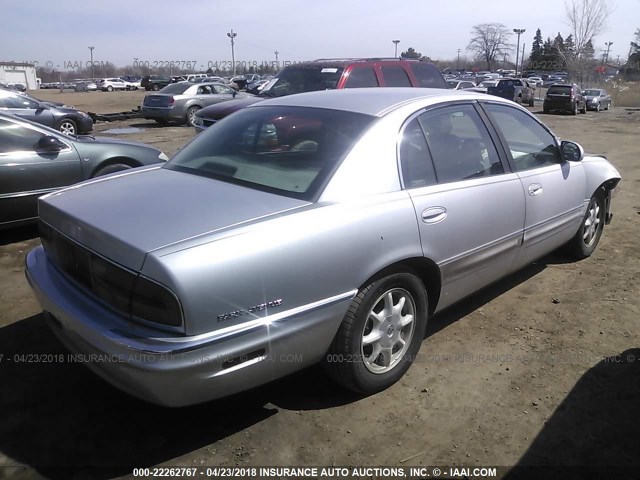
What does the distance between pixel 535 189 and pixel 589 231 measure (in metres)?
1.53

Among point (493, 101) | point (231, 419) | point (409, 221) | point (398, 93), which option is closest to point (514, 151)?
point (493, 101)

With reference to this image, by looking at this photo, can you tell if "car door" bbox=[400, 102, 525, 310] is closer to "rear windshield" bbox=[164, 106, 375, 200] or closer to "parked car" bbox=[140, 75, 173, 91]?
"rear windshield" bbox=[164, 106, 375, 200]

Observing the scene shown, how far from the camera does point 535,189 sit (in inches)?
151

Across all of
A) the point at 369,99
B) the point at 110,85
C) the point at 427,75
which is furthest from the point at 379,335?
the point at 110,85

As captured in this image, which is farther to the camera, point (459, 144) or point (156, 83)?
point (156, 83)

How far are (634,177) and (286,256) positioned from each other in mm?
9014

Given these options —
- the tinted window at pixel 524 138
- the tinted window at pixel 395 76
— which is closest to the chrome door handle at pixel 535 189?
the tinted window at pixel 524 138

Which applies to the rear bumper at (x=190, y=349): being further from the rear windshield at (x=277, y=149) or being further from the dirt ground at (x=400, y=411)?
the rear windshield at (x=277, y=149)

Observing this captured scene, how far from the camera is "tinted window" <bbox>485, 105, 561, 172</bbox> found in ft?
12.6

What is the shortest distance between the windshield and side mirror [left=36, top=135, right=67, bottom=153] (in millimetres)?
4212

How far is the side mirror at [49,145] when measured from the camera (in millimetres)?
5496

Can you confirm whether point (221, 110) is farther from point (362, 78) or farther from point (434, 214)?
point (434, 214)

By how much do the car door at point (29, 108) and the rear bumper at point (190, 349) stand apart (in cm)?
1201

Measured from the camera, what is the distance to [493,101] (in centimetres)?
386
